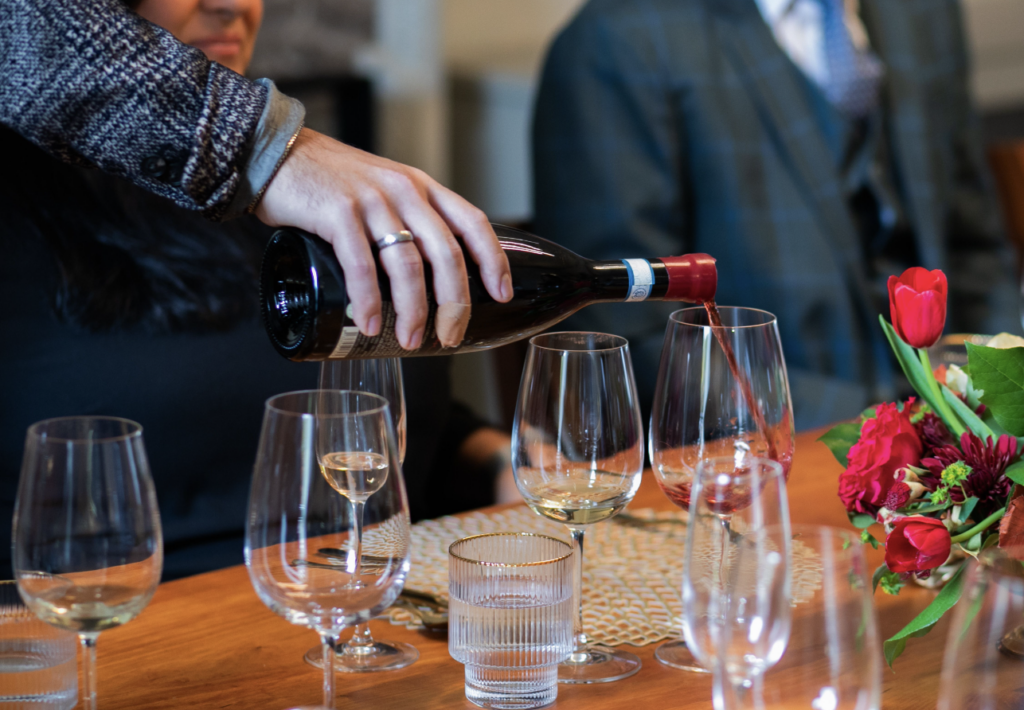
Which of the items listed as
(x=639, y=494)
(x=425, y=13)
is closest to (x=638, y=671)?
(x=639, y=494)

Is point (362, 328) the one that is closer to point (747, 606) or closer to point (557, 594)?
point (557, 594)

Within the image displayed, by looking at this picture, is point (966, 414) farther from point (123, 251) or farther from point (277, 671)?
point (123, 251)

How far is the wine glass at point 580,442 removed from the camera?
679mm

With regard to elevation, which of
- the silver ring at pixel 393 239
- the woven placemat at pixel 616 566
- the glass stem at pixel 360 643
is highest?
the silver ring at pixel 393 239

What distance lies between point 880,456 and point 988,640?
280 millimetres

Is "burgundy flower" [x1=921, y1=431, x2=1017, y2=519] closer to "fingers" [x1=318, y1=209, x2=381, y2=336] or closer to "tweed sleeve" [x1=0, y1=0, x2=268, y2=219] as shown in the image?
"fingers" [x1=318, y1=209, x2=381, y2=336]

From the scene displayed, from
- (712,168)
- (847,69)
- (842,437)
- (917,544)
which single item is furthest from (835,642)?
(847,69)

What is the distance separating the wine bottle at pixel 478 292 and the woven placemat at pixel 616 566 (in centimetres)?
16

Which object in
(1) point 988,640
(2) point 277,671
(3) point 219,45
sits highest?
(3) point 219,45

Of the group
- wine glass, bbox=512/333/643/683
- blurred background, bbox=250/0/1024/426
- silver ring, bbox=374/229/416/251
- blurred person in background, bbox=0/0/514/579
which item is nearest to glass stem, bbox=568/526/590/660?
wine glass, bbox=512/333/643/683

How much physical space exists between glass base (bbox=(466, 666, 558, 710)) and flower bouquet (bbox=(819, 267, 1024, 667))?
0.64 ft

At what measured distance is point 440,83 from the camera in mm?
2406

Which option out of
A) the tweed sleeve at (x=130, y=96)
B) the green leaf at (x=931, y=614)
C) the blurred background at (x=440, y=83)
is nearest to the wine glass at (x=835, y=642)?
the green leaf at (x=931, y=614)

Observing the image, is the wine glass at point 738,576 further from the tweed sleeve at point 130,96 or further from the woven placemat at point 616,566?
the tweed sleeve at point 130,96
